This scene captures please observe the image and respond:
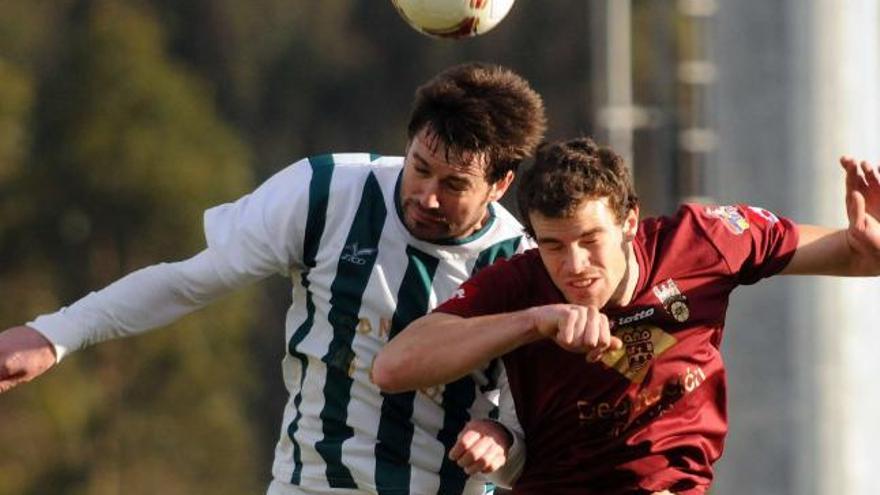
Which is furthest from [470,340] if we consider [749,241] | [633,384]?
[749,241]

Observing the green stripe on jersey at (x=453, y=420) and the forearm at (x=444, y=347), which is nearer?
the forearm at (x=444, y=347)

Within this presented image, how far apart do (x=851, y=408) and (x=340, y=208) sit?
229 centimetres

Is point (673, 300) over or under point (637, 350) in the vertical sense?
over

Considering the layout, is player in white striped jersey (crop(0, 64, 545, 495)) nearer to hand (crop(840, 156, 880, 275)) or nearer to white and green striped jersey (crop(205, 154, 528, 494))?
white and green striped jersey (crop(205, 154, 528, 494))

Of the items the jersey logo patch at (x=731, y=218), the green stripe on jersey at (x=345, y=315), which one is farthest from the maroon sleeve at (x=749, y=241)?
the green stripe on jersey at (x=345, y=315)

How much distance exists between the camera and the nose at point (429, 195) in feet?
17.1

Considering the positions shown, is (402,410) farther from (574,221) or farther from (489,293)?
(574,221)

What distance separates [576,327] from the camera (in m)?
4.48

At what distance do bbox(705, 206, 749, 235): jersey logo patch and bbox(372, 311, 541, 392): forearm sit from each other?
0.78 metres

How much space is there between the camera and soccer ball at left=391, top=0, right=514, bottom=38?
5.67m

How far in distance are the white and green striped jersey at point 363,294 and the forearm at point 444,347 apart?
0.49 metres

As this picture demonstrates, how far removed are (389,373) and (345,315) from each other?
24.6 inches

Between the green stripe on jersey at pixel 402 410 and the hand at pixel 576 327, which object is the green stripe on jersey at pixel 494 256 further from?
the hand at pixel 576 327

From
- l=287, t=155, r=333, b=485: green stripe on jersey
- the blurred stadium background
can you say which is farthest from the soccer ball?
the blurred stadium background
